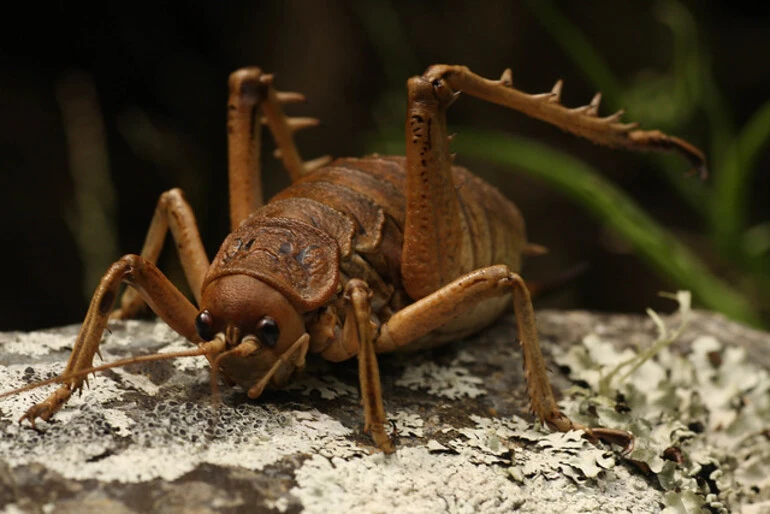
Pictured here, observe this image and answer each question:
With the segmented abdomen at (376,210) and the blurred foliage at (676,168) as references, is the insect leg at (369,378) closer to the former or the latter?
the segmented abdomen at (376,210)

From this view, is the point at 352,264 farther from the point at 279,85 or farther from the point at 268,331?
the point at 279,85

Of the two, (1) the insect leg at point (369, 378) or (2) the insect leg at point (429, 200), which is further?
(2) the insect leg at point (429, 200)

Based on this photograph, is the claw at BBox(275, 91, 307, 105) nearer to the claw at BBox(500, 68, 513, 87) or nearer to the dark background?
the claw at BBox(500, 68, 513, 87)

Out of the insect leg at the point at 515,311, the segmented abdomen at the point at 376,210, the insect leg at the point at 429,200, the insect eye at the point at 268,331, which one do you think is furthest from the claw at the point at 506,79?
the insect eye at the point at 268,331

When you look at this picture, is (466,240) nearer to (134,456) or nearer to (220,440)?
(220,440)

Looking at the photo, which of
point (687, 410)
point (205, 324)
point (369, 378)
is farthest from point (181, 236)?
point (687, 410)

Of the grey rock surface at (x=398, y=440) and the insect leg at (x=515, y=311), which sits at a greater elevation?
the insect leg at (x=515, y=311)
